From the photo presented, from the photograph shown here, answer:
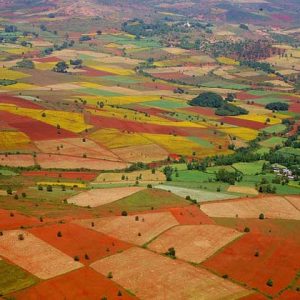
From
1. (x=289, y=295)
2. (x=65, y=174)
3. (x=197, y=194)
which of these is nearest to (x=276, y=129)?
(x=197, y=194)

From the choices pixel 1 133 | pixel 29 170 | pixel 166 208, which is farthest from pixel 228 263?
pixel 1 133

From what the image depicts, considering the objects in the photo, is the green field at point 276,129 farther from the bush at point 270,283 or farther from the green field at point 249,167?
the bush at point 270,283

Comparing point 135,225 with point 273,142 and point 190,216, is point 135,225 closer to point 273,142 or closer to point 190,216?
point 190,216

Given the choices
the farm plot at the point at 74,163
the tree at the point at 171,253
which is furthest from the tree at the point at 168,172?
the tree at the point at 171,253

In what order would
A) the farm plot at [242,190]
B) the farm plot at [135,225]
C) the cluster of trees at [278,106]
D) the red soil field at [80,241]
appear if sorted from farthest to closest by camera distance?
the cluster of trees at [278,106]
the farm plot at [242,190]
the farm plot at [135,225]
the red soil field at [80,241]

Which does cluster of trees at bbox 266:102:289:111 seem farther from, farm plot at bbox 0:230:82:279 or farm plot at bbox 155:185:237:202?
farm plot at bbox 0:230:82:279
